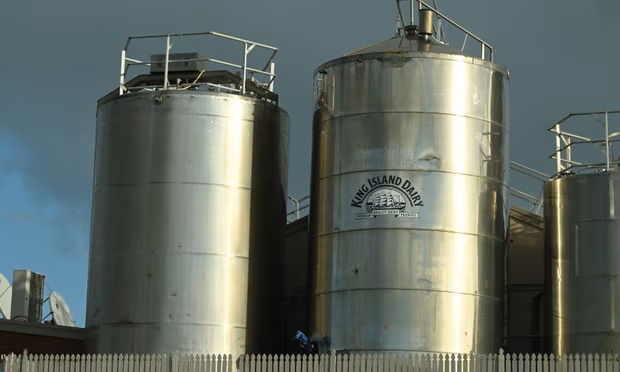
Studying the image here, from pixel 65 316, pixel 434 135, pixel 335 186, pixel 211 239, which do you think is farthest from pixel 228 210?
pixel 65 316

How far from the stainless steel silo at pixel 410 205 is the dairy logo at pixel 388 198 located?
0.02 m

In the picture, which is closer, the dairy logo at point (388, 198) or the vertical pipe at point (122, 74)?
the dairy logo at point (388, 198)

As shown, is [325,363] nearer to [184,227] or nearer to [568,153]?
[184,227]

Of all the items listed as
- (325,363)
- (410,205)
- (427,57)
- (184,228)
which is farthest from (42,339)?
(427,57)

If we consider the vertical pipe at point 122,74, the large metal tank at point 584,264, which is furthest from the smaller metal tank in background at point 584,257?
the vertical pipe at point 122,74

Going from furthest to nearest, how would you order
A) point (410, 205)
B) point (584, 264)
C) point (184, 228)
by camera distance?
point (184, 228), point (584, 264), point (410, 205)

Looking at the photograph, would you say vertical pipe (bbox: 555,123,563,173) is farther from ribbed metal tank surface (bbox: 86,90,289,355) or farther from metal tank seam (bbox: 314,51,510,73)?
ribbed metal tank surface (bbox: 86,90,289,355)

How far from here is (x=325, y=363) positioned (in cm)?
2981

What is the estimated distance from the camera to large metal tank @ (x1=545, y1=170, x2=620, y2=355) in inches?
1304

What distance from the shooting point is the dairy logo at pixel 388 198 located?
32.7m

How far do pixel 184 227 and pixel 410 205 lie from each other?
19.6 feet

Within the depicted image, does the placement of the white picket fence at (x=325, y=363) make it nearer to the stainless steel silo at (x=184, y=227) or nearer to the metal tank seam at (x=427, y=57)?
the stainless steel silo at (x=184, y=227)

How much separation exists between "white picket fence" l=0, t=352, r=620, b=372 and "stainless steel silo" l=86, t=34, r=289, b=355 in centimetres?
248

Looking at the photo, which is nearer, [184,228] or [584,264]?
[584,264]
